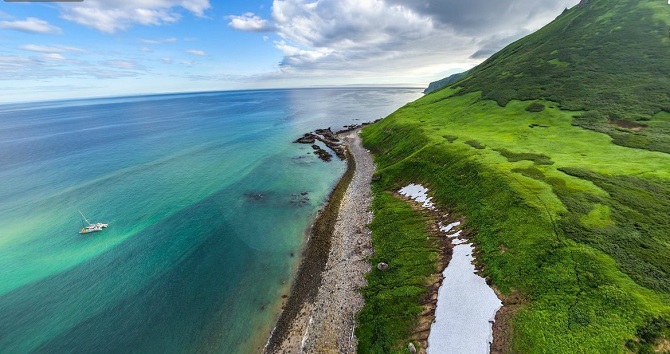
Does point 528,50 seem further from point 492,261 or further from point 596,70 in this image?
point 492,261

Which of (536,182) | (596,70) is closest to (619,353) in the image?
(536,182)

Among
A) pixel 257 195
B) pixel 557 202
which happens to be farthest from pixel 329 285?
pixel 257 195

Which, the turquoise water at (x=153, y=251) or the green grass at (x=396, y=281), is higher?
the green grass at (x=396, y=281)

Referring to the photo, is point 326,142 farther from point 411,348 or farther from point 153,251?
point 411,348

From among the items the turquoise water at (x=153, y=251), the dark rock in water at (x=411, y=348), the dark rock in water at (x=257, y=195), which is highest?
the dark rock in water at (x=411, y=348)

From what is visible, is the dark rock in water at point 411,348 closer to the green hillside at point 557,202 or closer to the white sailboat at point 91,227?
the green hillside at point 557,202

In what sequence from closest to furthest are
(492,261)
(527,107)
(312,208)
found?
(492,261) → (312,208) → (527,107)

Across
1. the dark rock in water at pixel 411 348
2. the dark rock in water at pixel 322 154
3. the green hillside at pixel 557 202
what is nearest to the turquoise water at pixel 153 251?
the dark rock in water at pixel 322 154
